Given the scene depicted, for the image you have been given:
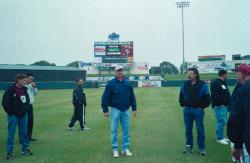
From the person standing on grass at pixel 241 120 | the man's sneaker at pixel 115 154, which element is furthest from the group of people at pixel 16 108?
the person standing on grass at pixel 241 120

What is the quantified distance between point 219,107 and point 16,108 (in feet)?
18.0

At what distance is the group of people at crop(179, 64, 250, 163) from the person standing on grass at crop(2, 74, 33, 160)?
13.2 ft

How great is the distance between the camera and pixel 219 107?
9.41 meters

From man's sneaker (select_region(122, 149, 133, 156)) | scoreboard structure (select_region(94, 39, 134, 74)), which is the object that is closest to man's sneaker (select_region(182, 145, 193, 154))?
man's sneaker (select_region(122, 149, 133, 156))

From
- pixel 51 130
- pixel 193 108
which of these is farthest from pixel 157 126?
pixel 193 108

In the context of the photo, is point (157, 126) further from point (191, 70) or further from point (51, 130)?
point (191, 70)

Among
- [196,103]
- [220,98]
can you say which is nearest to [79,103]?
[220,98]

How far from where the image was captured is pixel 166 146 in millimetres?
9242

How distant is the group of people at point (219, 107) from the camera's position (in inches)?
151

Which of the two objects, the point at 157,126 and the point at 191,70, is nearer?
the point at 191,70

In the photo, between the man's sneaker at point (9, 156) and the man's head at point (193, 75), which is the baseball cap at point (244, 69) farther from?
the man's sneaker at point (9, 156)

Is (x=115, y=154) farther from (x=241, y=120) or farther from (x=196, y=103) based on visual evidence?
(x=241, y=120)

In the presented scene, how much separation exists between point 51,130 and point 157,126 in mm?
4095

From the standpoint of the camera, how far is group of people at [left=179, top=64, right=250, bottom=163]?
151 inches
